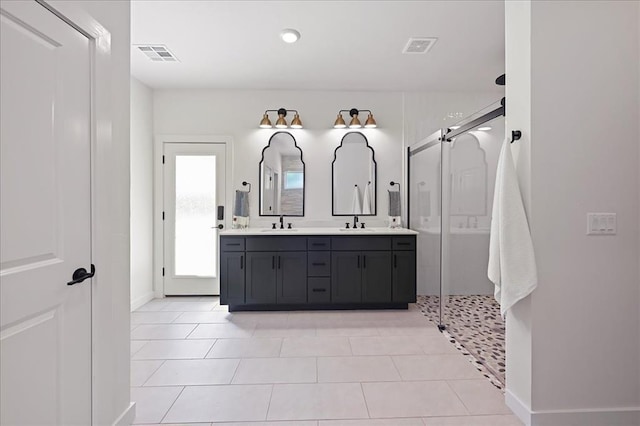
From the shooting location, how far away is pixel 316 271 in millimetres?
3859

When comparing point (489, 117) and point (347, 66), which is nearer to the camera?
point (489, 117)

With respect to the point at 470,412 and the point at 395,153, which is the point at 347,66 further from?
the point at 470,412

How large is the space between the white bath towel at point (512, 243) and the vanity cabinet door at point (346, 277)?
6.69 feet

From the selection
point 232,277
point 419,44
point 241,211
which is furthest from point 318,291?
point 419,44

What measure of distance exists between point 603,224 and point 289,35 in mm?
2655

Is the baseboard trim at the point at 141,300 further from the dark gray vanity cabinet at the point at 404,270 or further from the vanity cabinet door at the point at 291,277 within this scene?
the dark gray vanity cabinet at the point at 404,270

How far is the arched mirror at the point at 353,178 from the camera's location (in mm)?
4465

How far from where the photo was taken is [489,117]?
255cm

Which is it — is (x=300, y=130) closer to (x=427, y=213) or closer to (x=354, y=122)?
(x=354, y=122)

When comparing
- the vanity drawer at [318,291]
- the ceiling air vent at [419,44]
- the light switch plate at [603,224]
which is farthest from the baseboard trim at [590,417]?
the ceiling air vent at [419,44]

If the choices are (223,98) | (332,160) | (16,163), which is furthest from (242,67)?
(16,163)

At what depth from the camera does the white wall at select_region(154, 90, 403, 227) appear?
14.6 ft

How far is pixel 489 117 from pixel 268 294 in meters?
2.75

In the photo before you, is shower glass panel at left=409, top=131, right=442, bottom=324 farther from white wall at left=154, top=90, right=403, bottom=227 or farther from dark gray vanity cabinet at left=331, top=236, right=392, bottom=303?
dark gray vanity cabinet at left=331, top=236, right=392, bottom=303
